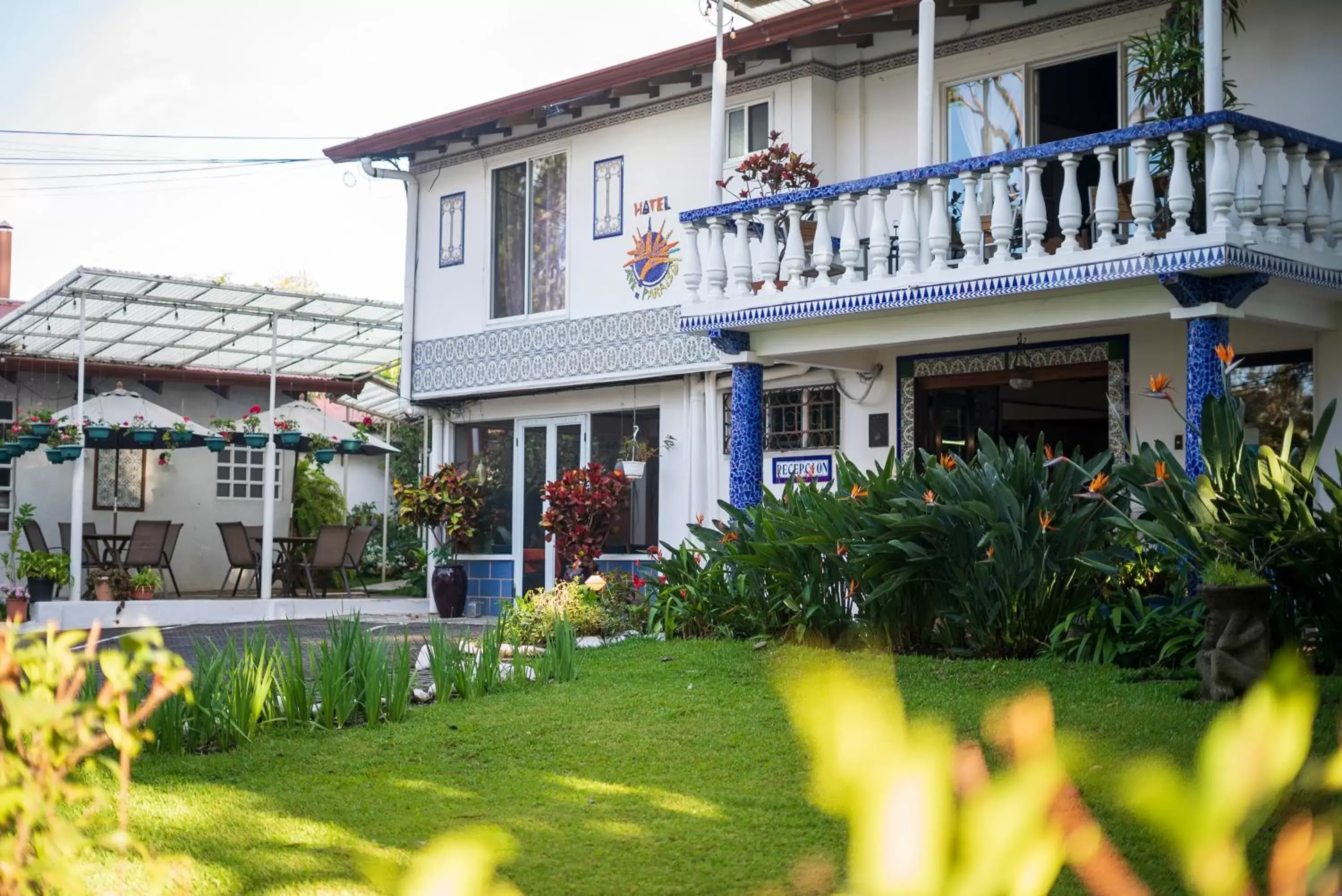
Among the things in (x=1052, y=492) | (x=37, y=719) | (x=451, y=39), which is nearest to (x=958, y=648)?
(x=1052, y=492)

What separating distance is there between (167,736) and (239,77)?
130 ft

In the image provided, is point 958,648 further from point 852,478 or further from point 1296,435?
point 1296,435

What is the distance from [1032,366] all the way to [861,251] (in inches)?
75.9

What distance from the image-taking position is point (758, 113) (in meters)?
12.9

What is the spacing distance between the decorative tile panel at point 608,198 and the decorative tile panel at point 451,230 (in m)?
2.06

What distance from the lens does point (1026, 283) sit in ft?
29.8

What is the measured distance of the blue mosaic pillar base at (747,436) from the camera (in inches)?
435

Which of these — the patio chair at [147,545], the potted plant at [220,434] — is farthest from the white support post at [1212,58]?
the patio chair at [147,545]

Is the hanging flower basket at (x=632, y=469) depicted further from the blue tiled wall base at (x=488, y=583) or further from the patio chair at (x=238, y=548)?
the patio chair at (x=238, y=548)

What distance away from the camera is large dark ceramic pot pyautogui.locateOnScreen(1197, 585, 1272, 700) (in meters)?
6.28

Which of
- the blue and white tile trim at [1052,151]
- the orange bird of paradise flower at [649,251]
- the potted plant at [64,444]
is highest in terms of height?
the orange bird of paradise flower at [649,251]

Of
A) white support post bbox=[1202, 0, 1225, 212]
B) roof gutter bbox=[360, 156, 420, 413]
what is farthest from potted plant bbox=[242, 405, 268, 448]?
white support post bbox=[1202, 0, 1225, 212]

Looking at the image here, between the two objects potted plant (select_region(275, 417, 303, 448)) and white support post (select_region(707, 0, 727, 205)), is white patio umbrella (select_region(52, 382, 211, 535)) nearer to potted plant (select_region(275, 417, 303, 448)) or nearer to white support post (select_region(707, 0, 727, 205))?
potted plant (select_region(275, 417, 303, 448))

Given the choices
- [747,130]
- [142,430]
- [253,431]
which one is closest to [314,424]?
[253,431]
